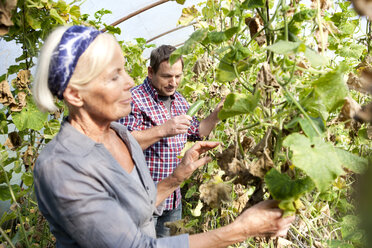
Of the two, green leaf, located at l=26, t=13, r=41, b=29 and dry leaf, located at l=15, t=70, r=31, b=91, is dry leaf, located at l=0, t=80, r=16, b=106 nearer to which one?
dry leaf, located at l=15, t=70, r=31, b=91

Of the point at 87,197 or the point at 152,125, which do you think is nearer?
the point at 87,197

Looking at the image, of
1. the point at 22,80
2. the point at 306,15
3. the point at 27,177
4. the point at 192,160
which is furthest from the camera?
the point at 27,177

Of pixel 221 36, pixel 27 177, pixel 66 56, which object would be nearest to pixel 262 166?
pixel 221 36

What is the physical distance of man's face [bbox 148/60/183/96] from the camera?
178cm

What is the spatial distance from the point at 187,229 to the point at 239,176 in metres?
0.53

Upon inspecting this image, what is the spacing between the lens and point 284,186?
0.67 meters

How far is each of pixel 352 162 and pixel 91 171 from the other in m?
0.56

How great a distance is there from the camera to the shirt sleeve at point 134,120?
1745mm

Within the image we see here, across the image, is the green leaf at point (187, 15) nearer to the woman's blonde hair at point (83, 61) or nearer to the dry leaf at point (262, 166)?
the woman's blonde hair at point (83, 61)

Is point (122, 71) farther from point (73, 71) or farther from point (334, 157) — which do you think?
point (334, 157)

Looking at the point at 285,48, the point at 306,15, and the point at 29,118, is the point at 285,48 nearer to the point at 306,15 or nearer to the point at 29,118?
the point at 306,15

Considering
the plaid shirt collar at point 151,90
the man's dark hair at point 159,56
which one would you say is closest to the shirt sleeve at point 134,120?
the plaid shirt collar at point 151,90

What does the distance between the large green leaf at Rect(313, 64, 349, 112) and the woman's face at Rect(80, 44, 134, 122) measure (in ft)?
1.59

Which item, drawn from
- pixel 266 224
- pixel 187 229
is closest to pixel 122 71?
pixel 266 224
